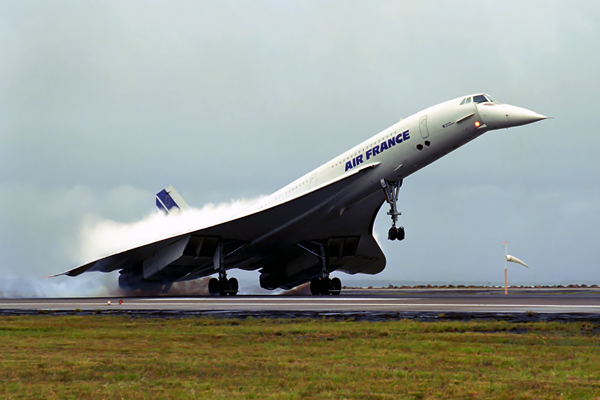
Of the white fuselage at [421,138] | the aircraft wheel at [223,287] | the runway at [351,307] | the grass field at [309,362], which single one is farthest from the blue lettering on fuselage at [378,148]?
the grass field at [309,362]

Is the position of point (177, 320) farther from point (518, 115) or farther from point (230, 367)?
point (518, 115)

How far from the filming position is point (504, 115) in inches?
669

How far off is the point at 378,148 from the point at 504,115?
4275 mm

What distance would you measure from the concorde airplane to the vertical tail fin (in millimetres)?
4909

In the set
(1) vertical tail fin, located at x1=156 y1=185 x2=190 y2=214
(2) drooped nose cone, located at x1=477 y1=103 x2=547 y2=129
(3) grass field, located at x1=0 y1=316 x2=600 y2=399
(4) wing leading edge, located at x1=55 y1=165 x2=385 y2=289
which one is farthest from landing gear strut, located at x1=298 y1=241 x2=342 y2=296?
(3) grass field, located at x1=0 y1=316 x2=600 y2=399

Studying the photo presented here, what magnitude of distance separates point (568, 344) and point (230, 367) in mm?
3412

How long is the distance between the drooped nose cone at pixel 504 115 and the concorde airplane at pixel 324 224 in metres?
0.03

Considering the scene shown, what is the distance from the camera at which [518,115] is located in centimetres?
1684

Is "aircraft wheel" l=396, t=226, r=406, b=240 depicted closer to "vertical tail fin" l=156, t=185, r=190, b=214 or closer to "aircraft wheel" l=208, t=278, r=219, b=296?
"aircraft wheel" l=208, t=278, r=219, b=296

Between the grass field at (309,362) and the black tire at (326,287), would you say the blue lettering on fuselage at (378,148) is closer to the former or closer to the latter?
the black tire at (326,287)

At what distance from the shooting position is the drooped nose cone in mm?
16719

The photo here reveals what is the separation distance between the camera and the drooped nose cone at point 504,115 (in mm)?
16719

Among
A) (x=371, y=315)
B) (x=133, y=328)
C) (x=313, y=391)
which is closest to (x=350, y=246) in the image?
(x=371, y=315)

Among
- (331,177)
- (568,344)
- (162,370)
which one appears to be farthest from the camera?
(331,177)
